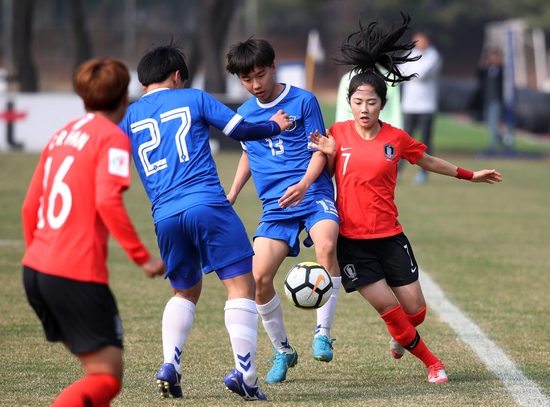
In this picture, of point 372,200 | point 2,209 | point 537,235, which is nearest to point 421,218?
Result: point 537,235

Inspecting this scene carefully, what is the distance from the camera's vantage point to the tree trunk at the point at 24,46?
26.2 m

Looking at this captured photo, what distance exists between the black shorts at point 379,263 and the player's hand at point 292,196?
1.55 ft

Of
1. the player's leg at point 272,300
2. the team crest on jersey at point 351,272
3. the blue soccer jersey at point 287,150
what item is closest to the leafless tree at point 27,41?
the blue soccer jersey at point 287,150

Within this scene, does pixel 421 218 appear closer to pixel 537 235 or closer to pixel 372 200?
pixel 537 235

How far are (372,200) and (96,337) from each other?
2.02 meters

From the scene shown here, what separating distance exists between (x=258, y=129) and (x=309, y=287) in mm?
938

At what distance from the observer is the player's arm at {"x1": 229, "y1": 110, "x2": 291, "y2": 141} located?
4410mm

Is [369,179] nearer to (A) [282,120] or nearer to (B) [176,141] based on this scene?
(A) [282,120]

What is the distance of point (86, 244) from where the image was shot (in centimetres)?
352

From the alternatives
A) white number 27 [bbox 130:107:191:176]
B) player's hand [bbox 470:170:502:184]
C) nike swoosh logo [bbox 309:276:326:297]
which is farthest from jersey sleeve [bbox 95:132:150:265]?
player's hand [bbox 470:170:502:184]

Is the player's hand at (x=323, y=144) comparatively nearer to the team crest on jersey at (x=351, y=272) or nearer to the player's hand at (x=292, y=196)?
the player's hand at (x=292, y=196)

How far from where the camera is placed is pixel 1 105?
20047 mm

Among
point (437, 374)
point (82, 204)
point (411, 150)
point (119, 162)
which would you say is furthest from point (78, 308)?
point (411, 150)

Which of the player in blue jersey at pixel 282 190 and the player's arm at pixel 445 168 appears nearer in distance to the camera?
the player in blue jersey at pixel 282 190
